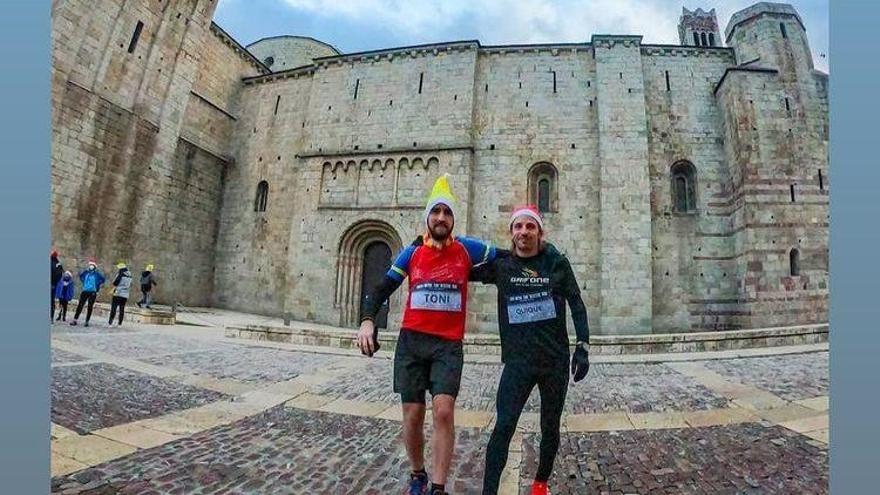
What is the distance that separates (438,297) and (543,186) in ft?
48.3

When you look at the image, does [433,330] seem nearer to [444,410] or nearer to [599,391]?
[444,410]

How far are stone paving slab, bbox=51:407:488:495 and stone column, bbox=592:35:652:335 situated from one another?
12.2 metres

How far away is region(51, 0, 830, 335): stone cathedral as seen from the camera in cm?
1349

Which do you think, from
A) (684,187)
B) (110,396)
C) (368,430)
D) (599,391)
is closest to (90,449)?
(110,396)

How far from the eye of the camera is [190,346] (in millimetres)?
7859

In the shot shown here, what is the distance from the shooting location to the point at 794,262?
13086mm

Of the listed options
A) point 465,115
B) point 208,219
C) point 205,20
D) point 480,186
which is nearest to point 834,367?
point 480,186

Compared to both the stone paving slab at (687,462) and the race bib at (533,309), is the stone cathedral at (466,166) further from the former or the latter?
the race bib at (533,309)

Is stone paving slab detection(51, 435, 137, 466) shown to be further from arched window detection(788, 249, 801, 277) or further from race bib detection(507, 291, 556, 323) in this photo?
arched window detection(788, 249, 801, 277)

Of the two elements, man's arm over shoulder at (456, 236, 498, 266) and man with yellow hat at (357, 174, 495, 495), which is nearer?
man with yellow hat at (357, 174, 495, 495)

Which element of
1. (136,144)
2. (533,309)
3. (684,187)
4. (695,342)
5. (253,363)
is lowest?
(253,363)

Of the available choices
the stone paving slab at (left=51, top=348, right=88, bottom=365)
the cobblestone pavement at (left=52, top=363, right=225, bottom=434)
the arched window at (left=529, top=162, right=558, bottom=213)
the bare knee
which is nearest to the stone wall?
the stone paving slab at (left=51, top=348, right=88, bottom=365)

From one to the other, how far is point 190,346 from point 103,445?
18.8 ft

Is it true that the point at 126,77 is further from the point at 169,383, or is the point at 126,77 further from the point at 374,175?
the point at 169,383
